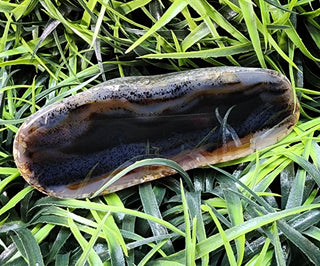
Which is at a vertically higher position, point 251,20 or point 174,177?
point 251,20

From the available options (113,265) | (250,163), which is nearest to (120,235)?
(113,265)

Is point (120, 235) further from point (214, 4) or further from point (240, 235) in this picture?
point (214, 4)

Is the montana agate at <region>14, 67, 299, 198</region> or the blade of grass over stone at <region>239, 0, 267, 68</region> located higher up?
the blade of grass over stone at <region>239, 0, 267, 68</region>

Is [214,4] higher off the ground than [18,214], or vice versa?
[214,4]

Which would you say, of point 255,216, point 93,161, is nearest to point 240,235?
point 255,216

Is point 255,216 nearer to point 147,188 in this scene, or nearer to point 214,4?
point 147,188
